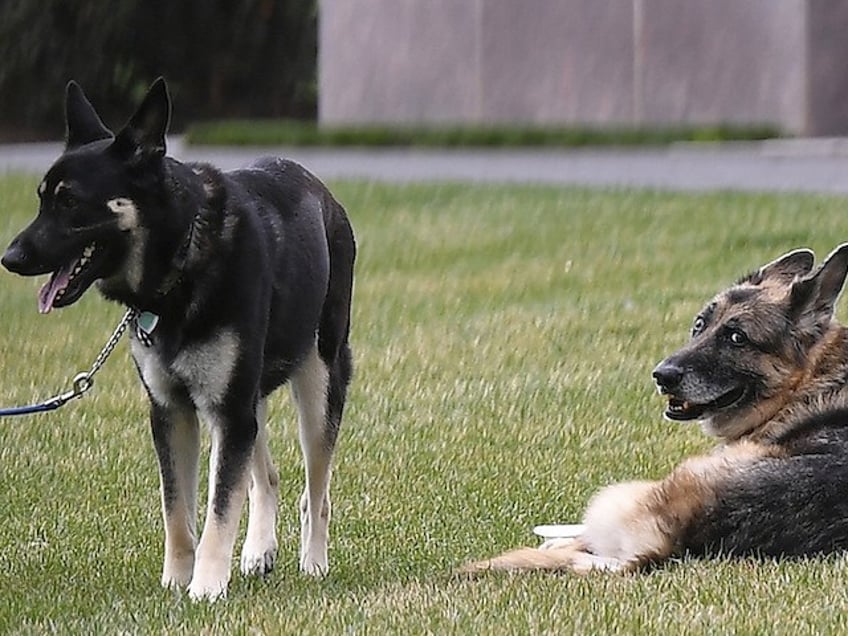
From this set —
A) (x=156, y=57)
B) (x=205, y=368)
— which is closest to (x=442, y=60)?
(x=156, y=57)

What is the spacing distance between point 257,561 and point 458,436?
2551 millimetres

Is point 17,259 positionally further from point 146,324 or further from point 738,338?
point 738,338

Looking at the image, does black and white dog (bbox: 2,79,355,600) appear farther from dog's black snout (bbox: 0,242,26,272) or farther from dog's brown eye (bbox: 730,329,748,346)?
dog's brown eye (bbox: 730,329,748,346)

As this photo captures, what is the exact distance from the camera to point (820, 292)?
6352 millimetres

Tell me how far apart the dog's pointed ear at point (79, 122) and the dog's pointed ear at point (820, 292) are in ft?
8.40

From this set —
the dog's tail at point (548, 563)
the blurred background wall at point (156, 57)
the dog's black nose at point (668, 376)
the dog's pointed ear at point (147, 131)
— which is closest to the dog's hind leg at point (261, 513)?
the dog's tail at point (548, 563)

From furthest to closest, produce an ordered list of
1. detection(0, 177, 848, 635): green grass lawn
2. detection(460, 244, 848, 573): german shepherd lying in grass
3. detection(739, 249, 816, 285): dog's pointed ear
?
1. detection(739, 249, 816, 285): dog's pointed ear
2. detection(460, 244, 848, 573): german shepherd lying in grass
3. detection(0, 177, 848, 635): green grass lawn

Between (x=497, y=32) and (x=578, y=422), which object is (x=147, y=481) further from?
(x=497, y=32)

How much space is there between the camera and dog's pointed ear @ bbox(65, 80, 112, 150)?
6020 millimetres

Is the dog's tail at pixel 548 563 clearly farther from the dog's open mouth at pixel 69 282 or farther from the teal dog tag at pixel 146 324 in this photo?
the dog's open mouth at pixel 69 282

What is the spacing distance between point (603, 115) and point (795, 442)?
18.3 metres

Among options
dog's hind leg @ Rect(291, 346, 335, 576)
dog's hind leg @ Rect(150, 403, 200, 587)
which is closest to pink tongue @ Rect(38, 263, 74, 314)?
dog's hind leg @ Rect(150, 403, 200, 587)

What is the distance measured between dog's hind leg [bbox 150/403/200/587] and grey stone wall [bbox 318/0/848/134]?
53.8ft

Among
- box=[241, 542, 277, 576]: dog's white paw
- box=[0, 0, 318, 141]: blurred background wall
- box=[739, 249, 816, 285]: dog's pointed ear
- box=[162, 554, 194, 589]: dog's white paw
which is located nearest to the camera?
box=[162, 554, 194, 589]: dog's white paw
